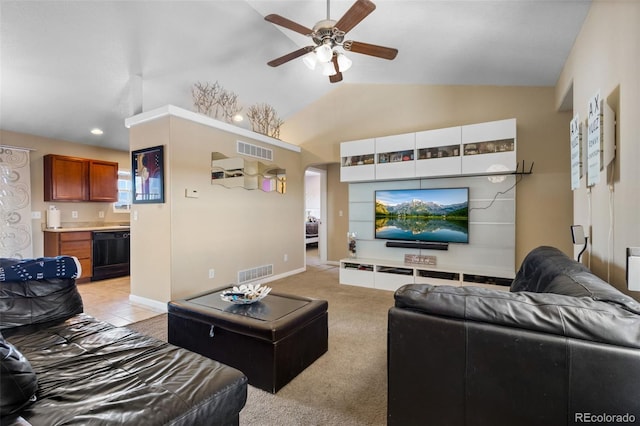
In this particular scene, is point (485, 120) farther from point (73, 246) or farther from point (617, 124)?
point (73, 246)

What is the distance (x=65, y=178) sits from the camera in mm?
5113

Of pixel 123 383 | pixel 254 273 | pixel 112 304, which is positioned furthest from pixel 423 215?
pixel 112 304

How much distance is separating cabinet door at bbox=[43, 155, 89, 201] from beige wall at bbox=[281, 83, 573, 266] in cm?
417

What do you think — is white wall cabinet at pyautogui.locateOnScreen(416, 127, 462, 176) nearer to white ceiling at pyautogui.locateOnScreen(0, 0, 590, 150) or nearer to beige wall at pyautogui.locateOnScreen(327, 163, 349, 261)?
white ceiling at pyautogui.locateOnScreen(0, 0, 590, 150)

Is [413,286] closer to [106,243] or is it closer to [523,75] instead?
[523,75]

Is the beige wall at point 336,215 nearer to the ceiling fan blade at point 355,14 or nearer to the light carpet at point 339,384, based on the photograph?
the light carpet at point 339,384

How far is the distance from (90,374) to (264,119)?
4.63 metres

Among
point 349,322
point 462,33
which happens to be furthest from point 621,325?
point 462,33

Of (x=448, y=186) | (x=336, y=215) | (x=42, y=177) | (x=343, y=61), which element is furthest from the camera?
(x=336, y=215)

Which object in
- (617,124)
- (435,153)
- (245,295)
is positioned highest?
(435,153)

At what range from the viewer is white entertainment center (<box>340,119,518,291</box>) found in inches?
159

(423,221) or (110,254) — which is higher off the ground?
(423,221)

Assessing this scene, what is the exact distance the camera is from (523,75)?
3684 millimetres

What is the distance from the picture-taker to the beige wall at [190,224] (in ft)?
11.8
